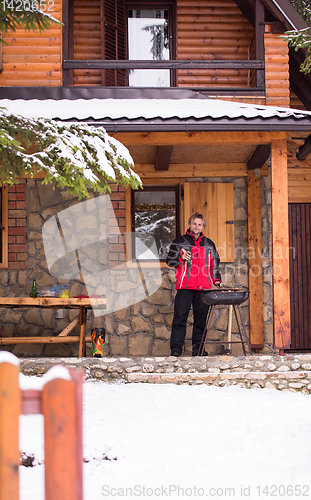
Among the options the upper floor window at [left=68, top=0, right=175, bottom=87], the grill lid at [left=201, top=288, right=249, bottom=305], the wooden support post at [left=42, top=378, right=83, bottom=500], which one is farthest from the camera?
the upper floor window at [left=68, top=0, right=175, bottom=87]

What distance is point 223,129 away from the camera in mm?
4773

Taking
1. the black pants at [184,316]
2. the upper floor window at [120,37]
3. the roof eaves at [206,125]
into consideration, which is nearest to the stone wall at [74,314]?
the black pants at [184,316]

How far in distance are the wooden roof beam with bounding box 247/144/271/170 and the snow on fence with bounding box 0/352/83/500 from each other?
5022mm

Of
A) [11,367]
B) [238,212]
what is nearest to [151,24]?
[238,212]

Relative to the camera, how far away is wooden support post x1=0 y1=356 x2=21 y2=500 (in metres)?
1.27

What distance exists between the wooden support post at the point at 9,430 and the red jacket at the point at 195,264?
4079 mm

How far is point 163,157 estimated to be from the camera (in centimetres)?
581

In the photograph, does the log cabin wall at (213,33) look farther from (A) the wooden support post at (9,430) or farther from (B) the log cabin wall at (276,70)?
(A) the wooden support post at (9,430)

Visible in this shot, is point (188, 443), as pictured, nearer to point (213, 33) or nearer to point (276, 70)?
point (276, 70)

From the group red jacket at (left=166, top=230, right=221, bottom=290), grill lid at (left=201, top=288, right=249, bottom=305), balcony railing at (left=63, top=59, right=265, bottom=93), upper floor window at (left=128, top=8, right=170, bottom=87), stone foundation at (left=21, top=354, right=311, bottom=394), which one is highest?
upper floor window at (left=128, top=8, right=170, bottom=87)

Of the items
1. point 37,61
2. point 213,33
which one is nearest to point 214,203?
point 213,33

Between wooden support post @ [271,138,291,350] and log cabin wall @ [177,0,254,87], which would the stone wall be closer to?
wooden support post @ [271,138,291,350]

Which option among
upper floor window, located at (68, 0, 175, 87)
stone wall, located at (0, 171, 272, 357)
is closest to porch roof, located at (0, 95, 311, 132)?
stone wall, located at (0, 171, 272, 357)

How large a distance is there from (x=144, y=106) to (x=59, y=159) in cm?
245
